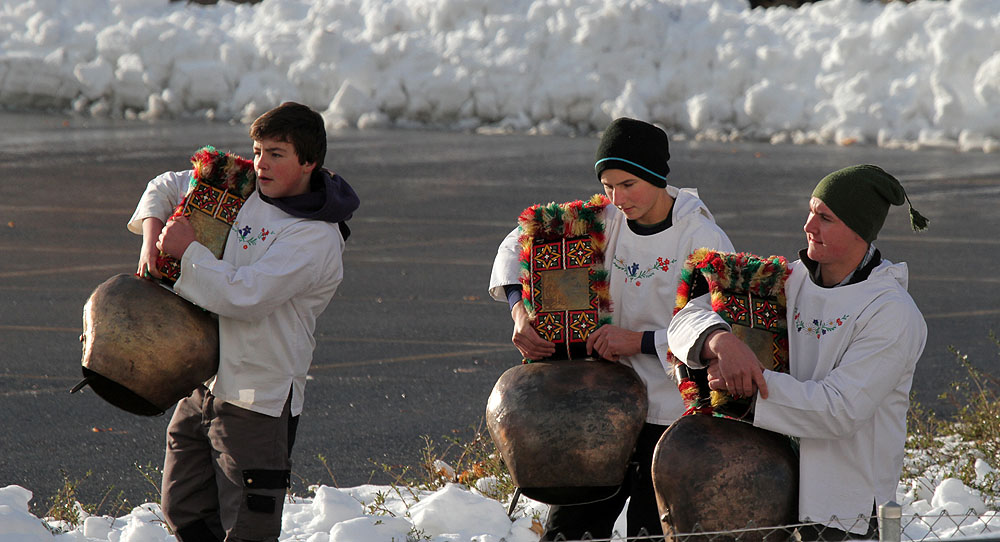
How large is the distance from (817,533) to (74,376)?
5519 millimetres

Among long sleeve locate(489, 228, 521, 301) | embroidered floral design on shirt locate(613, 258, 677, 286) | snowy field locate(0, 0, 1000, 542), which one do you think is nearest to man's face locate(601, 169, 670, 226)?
embroidered floral design on shirt locate(613, 258, 677, 286)

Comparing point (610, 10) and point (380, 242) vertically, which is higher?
point (610, 10)

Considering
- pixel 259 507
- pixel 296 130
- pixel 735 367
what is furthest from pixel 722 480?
pixel 296 130

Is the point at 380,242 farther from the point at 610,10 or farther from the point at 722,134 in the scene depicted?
the point at 610,10

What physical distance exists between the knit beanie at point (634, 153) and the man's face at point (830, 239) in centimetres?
59

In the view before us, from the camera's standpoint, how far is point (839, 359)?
385 cm

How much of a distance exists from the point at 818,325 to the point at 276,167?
1852mm

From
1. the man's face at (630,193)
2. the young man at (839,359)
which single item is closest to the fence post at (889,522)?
the young man at (839,359)

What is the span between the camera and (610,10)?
22531mm

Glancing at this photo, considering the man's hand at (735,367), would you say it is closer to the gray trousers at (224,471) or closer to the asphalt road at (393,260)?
the gray trousers at (224,471)

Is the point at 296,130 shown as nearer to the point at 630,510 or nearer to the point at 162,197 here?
the point at 162,197

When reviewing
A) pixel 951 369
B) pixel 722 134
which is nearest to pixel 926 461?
pixel 951 369

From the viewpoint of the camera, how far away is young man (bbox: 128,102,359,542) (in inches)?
169

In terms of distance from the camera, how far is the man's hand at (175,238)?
13.8 feet
